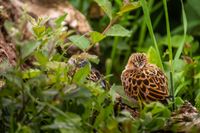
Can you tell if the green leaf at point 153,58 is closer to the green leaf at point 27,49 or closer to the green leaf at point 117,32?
the green leaf at point 117,32

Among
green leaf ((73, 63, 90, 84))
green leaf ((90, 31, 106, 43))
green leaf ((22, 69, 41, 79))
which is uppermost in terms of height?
green leaf ((90, 31, 106, 43))

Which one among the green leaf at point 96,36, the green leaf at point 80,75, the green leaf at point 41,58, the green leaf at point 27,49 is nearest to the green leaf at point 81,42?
the green leaf at point 96,36

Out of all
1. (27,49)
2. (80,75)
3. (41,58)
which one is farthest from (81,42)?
(27,49)

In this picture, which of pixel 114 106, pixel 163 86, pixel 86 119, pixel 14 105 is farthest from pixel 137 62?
pixel 14 105

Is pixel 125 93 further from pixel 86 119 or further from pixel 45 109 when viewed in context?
pixel 45 109

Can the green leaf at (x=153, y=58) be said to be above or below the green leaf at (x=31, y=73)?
below

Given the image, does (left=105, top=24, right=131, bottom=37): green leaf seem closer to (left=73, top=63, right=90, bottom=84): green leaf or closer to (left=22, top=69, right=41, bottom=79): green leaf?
(left=73, top=63, right=90, bottom=84): green leaf

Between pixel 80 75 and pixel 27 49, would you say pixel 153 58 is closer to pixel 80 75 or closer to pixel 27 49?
pixel 80 75

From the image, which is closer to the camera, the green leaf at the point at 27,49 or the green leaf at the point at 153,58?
the green leaf at the point at 27,49

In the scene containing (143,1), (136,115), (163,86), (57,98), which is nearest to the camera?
(57,98)

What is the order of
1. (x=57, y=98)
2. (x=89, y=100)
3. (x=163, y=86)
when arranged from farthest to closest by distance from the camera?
(x=163, y=86)
(x=89, y=100)
(x=57, y=98)

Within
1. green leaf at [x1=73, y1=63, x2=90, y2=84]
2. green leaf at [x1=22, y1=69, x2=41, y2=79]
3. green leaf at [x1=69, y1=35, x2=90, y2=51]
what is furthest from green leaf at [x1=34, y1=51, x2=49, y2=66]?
green leaf at [x1=69, y1=35, x2=90, y2=51]
